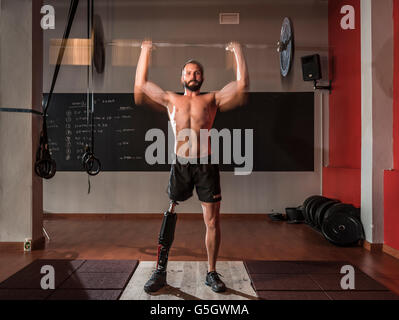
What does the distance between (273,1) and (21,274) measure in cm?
470

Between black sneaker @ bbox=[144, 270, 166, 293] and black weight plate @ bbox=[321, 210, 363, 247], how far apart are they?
1.94 metres

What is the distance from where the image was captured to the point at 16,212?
3176 mm

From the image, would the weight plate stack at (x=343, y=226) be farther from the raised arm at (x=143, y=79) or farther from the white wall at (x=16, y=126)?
the white wall at (x=16, y=126)

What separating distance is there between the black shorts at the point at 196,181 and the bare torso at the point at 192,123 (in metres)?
0.08

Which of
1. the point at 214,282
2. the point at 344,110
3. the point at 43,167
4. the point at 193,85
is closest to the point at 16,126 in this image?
the point at 43,167

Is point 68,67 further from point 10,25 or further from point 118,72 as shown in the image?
point 10,25

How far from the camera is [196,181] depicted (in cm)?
227

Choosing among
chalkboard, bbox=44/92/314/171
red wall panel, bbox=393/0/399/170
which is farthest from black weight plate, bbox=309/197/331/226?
red wall panel, bbox=393/0/399/170

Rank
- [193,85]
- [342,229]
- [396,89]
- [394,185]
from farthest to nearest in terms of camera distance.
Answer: [342,229] < [396,89] < [394,185] < [193,85]

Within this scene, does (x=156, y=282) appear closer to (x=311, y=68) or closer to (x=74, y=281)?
(x=74, y=281)

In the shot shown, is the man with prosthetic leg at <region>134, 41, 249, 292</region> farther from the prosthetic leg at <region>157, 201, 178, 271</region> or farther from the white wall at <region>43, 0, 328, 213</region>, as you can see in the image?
the white wall at <region>43, 0, 328, 213</region>

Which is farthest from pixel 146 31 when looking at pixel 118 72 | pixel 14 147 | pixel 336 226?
pixel 336 226

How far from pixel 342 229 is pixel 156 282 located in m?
2.11

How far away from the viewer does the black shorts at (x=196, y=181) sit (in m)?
2.23
